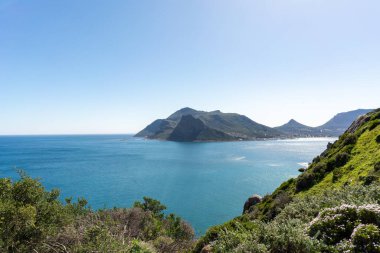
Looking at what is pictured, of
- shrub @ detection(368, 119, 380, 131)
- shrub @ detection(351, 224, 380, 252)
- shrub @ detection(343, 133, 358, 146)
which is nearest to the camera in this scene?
shrub @ detection(351, 224, 380, 252)

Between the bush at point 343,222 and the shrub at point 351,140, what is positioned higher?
the shrub at point 351,140

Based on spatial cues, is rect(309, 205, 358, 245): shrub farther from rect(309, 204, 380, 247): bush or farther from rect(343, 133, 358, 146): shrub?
rect(343, 133, 358, 146): shrub

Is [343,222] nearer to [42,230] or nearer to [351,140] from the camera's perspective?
[42,230]

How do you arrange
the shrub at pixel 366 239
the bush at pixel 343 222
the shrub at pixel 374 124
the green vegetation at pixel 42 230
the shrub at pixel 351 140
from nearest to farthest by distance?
the shrub at pixel 366 239
the bush at pixel 343 222
the green vegetation at pixel 42 230
the shrub at pixel 374 124
the shrub at pixel 351 140

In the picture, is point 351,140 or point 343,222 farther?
point 351,140

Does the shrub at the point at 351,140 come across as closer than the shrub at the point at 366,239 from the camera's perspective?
No

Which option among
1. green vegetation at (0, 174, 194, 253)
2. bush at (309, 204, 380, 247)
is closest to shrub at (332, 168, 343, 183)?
green vegetation at (0, 174, 194, 253)

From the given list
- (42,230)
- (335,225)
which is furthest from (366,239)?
(42,230)

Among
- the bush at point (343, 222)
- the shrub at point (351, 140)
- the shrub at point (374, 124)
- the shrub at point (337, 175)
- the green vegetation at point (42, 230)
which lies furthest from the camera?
the shrub at point (351, 140)

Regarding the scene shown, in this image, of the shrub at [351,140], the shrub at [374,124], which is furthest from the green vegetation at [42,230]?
the shrub at [374,124]

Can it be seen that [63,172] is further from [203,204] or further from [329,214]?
[329,214]

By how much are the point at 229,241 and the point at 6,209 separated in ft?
41.6

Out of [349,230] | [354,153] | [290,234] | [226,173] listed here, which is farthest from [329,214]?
[226,173]

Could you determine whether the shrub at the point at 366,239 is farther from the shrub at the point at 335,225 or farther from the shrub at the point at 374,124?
the shrub at the point at 374,124
